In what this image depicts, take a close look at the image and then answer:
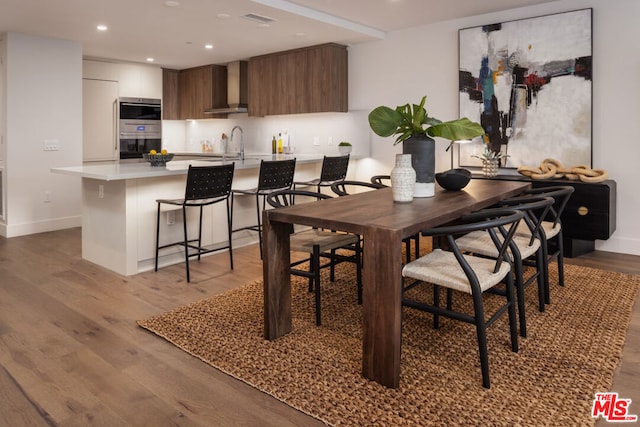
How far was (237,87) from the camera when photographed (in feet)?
24.2

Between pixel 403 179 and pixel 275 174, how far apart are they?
196 centimetres

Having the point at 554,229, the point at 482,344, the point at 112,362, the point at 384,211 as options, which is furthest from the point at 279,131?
the point at 482,344

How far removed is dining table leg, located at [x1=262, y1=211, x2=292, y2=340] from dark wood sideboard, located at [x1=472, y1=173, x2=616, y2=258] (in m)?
2.95

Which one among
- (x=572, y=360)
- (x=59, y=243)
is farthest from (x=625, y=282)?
(x=59, y=243)

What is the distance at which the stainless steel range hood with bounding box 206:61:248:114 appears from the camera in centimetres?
733

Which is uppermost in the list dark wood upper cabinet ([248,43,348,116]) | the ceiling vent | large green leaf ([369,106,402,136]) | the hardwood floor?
the ceiling vent

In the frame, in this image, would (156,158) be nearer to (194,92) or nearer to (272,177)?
(272,177)

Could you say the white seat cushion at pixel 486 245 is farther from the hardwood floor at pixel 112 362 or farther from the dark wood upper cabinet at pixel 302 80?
the dark wood upper cabinet at pixel 302 80

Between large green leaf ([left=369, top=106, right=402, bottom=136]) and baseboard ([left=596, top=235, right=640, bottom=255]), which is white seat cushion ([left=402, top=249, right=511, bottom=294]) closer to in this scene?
large green leaf ([left=369, top=106, right=402, bottom=136])

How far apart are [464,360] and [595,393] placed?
56 centimetres

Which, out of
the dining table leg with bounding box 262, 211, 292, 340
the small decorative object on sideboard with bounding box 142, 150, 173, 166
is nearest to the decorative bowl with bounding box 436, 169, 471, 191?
the dining table leg with bounding box 262, 211, 292, 340

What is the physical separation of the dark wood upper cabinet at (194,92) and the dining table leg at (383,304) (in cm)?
623

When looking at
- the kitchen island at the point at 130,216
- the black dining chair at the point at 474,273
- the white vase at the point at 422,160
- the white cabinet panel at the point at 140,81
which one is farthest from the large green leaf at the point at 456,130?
the white cabinet panel at the point at 140,81

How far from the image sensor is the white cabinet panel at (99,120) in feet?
23.1
